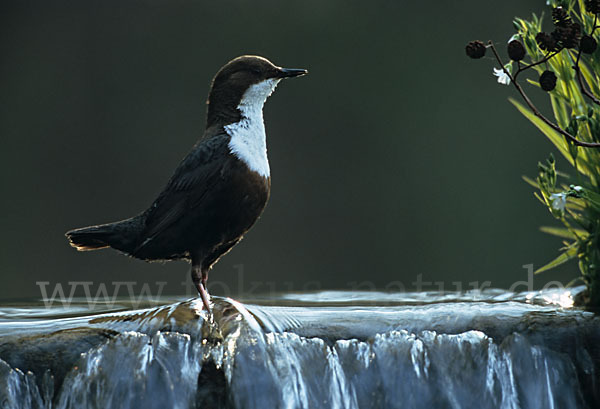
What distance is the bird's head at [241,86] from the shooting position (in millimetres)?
2814

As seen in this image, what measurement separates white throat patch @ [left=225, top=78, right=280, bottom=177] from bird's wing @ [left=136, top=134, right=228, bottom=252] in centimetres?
5

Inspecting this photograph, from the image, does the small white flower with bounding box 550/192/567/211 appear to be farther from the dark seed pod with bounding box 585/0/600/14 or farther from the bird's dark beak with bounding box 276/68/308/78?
the bird's dark beak with bounding box 276/68/308/78

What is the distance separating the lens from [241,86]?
281 cm

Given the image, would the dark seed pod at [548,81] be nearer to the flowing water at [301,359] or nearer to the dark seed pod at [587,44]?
the dark seed pod at [587,44]

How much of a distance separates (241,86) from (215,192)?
1.44 feet

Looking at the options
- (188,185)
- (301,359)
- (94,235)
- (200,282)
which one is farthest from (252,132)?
(301,359)

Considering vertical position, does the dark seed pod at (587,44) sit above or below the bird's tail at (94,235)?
above

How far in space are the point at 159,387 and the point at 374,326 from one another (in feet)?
2.40

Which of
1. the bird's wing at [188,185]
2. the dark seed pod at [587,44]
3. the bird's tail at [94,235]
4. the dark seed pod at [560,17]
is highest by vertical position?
the dark seed pod at [560,17]

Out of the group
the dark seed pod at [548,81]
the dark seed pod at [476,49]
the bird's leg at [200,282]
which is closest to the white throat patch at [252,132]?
the bird's leg at [200,282]

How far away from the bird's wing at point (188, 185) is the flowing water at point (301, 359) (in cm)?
35

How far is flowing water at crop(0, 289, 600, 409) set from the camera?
7.42 feet

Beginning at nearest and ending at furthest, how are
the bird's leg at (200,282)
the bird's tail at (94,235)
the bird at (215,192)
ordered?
the bird's leg at (200,282) < the bird at (215,192) < the bird's tail at (94,235)

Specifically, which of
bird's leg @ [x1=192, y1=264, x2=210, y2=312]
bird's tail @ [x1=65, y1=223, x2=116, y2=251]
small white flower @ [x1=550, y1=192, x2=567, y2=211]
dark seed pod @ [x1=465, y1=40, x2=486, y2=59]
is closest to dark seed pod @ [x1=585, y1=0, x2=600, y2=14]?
dark seed pod @ [x1=465, y1=40, x2=486, y2=59]
